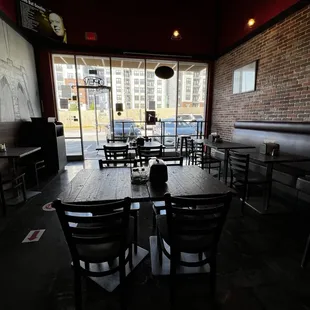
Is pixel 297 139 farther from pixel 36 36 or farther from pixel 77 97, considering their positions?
pixel 36 36

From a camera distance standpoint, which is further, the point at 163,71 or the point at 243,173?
the point at 163,71

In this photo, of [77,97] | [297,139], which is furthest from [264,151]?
[77,97]

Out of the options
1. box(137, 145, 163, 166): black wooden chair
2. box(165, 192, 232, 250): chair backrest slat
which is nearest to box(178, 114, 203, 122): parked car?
box(137, 145, 163, 166): black wooden chair

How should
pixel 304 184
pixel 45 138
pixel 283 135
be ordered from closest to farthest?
1. pixel 304 184
2. pixel 283 135
3. pixel 45 138

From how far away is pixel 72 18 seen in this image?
17.8ft

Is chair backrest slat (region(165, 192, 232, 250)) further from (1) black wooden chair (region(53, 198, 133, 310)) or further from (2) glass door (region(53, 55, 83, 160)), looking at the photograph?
(2) glass door (region(53, 55, 83, 160))

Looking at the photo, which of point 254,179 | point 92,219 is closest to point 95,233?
point 92,219

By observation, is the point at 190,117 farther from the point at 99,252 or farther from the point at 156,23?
the point at 99,252

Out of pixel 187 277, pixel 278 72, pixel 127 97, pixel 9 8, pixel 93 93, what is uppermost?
pixel 9 8

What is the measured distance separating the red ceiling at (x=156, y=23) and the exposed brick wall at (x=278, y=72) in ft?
2.60

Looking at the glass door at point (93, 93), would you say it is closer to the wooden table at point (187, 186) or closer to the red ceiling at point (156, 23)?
the red ceiling at point (156, 23)

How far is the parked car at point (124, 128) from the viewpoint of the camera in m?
6.76

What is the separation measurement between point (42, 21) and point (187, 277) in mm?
6154

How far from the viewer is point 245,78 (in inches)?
193
